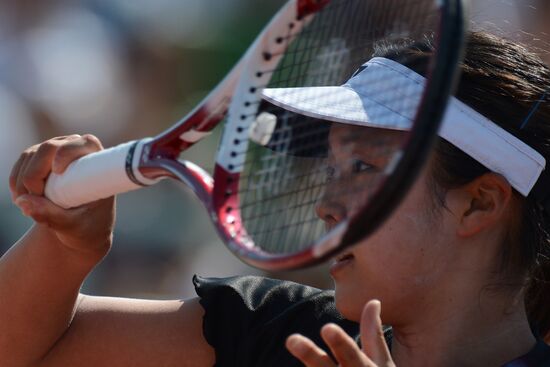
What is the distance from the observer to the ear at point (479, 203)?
211 centimetres

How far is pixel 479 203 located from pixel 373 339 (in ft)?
1.63

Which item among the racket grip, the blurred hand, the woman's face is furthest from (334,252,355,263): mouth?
the blurred hand

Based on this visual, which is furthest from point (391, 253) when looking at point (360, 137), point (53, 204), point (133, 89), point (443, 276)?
point (133, 89)

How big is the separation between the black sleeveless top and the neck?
20cm

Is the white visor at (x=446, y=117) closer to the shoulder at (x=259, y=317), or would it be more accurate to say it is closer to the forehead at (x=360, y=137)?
the forehead at (x=360, y=137)

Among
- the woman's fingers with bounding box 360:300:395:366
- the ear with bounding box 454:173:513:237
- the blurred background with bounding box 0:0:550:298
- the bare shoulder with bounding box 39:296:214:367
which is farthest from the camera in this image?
the blurred background with bounding box 0:0:550:298

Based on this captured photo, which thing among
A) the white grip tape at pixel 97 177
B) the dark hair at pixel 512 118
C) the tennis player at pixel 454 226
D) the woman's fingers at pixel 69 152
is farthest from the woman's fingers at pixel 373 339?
the woman's fingers at pixel 69 152

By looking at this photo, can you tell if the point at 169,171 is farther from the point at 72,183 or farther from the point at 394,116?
the point at 394,116

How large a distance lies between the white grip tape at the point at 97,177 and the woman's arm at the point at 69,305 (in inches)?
1.9

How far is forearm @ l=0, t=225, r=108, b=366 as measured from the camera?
7.68ft

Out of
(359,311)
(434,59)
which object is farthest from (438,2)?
(359,311)

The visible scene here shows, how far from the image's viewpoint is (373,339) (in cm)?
175

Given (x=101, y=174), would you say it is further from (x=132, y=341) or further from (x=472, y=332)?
(x=472, y=332)

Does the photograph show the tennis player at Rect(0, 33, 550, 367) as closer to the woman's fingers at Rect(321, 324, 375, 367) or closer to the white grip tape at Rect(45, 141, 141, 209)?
the white grip tape at Rect(45, 141, 141, 209)
